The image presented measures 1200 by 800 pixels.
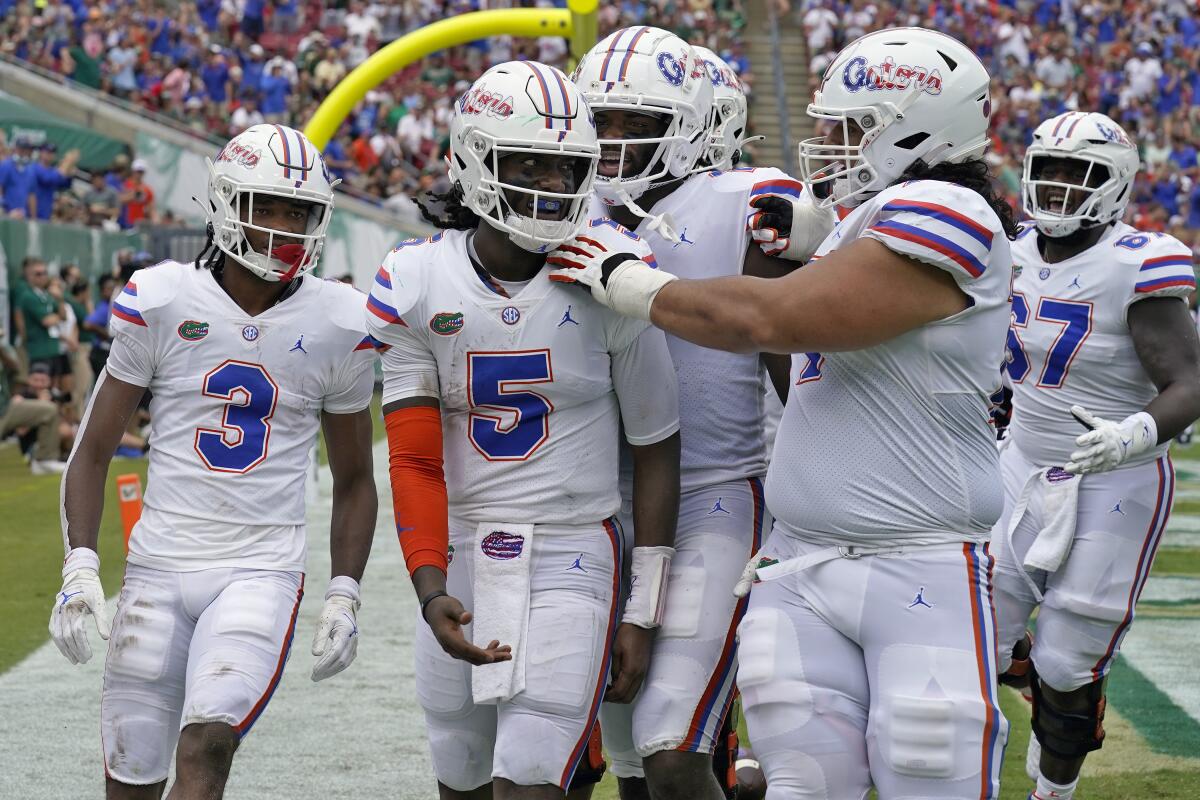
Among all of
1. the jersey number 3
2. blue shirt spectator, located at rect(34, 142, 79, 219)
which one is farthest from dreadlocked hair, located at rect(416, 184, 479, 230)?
blue shirt spectator, located at rect(34, 142, 79, 219)

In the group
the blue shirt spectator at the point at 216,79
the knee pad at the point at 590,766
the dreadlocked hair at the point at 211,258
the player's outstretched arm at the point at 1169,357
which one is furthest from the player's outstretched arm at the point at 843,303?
the blue shirt spectator at the point at 216,79

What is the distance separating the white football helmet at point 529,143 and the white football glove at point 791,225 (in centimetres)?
43

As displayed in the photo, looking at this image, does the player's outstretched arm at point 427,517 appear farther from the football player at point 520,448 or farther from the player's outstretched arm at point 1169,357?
the player's outstretched arm at point 1169,357

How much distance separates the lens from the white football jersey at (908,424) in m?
3.26

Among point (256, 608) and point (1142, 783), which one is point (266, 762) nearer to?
point (256, 608)

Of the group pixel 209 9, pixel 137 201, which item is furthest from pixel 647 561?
pixel 209 9

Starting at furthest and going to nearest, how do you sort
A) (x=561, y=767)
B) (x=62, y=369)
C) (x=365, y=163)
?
(x=365, y=163)
(x=62, y=369)
(x=561, y=767)

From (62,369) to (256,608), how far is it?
1080cm

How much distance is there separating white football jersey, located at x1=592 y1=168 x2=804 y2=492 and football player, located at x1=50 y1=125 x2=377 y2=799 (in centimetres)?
88

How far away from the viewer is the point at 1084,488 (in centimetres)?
521

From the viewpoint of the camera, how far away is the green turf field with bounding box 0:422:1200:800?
5629 millimetres

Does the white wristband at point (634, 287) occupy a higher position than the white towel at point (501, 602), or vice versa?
the white wristband at point (634, 287)

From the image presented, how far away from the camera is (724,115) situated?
14.5 feet

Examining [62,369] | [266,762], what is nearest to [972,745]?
[266,762]
